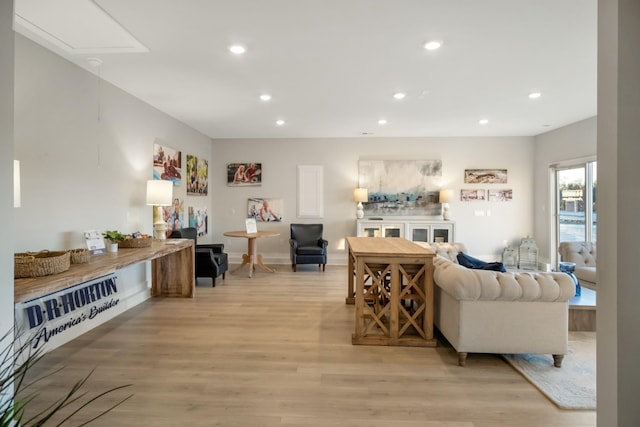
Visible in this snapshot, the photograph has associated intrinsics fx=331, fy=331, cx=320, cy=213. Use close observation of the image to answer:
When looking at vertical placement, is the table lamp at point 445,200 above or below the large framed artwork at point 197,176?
below

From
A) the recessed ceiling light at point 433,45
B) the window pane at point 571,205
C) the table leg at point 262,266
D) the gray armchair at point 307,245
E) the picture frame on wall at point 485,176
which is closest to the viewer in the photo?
the recessed ceiling light at point 433,45

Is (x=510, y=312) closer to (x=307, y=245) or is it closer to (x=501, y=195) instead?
(x=307, y=245)

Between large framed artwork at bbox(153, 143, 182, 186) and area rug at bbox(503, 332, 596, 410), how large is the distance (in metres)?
4.78

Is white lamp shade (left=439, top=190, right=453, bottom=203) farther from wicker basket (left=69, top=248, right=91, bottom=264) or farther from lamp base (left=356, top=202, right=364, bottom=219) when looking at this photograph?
wicker basket (left=69, top=248, right=91, bottom=264)

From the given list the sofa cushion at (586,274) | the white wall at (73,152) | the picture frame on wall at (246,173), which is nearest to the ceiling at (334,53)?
the white wall at (73,152)

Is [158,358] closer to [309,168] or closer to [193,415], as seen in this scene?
[193,415]

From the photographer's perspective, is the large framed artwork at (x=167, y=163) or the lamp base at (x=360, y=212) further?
the lamp base at (x=360, y=212)

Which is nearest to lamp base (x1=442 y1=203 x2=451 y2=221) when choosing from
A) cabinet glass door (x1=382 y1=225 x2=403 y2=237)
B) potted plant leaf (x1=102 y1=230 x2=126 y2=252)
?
cabinet glass door (x1=382 y1=225 x2=403 y2=237)

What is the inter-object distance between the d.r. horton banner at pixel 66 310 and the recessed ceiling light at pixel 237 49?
2755mm

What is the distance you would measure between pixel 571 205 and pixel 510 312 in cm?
468

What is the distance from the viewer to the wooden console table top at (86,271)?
6.78ft

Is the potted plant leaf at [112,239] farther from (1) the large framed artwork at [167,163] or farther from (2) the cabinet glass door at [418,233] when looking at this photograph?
(2) the cabinet glass door at [418,233]

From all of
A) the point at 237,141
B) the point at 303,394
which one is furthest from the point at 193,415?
the point at 237,141

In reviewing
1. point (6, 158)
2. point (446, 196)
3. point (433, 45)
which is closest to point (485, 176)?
point (446, 196)
